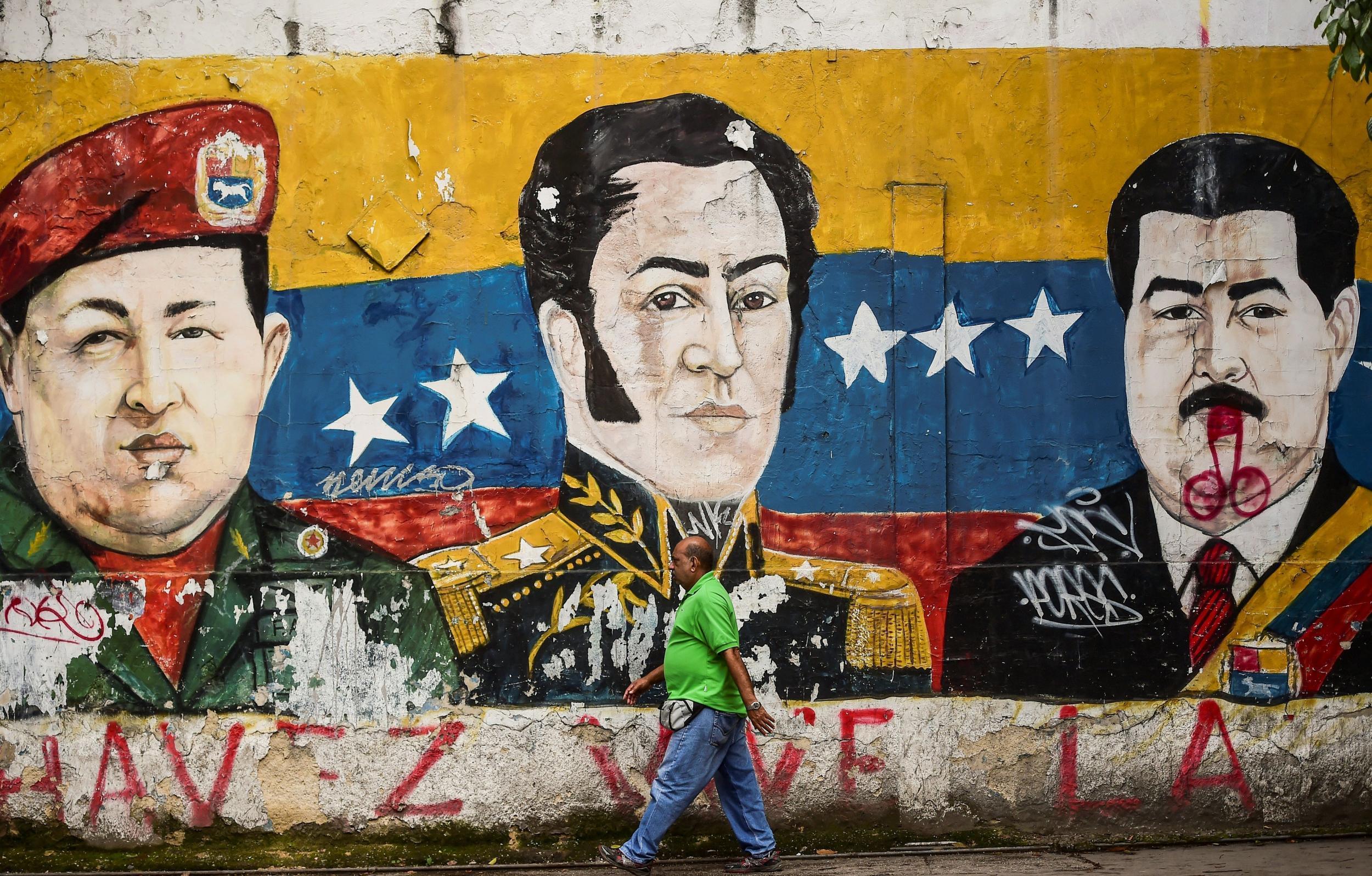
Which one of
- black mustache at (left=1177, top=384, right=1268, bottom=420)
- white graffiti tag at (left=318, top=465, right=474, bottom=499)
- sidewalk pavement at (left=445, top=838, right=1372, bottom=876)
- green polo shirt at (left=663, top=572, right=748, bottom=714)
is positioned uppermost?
black mustache at (left=1177, top=384, right=1268, bottom=420)

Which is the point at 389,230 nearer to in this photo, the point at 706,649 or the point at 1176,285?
the point at 706,649

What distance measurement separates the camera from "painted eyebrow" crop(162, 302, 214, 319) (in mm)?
5473

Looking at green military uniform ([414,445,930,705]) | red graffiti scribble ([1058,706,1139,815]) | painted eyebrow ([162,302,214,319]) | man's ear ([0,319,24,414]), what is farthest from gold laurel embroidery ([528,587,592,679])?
man's ear ([0,319,24,414])

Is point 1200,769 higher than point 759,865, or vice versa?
point 1200,769

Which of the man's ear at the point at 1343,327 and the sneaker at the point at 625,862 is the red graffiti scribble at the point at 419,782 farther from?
the man's ear at the point at 1343,327

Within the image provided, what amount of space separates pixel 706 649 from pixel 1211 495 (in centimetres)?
275

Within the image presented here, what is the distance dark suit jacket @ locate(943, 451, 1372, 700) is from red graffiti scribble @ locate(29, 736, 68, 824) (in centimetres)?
440

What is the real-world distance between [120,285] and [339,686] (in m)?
2.28

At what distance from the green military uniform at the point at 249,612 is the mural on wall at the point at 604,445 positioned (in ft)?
0.06

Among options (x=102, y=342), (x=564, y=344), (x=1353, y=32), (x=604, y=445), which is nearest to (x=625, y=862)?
(x=604, y=445)

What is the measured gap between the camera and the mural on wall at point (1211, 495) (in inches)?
219

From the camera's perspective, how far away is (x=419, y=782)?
17.7ft

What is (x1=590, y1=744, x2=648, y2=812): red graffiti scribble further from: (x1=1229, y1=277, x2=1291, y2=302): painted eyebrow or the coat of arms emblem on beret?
(x1=1229, y1=277, x2=1291, y2=302): painted eyebrow

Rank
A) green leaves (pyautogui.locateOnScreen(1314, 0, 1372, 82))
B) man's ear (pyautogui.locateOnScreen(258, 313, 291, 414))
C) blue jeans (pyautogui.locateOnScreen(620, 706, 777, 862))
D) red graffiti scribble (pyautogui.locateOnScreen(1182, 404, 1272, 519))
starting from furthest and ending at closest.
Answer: red graffiti scribble (pyautogui.locateOnScreen(1182, 404, 1272, 519)) < man's ear (pyautogui.locateOnScreen(258, 313, 291, 414)) < blue jeans (pyautogui.locateOnScreen(620, 706, 777, 862)) < green leaves (pyautogui.locateOnScreen(1314, 0, 1372, 82))
